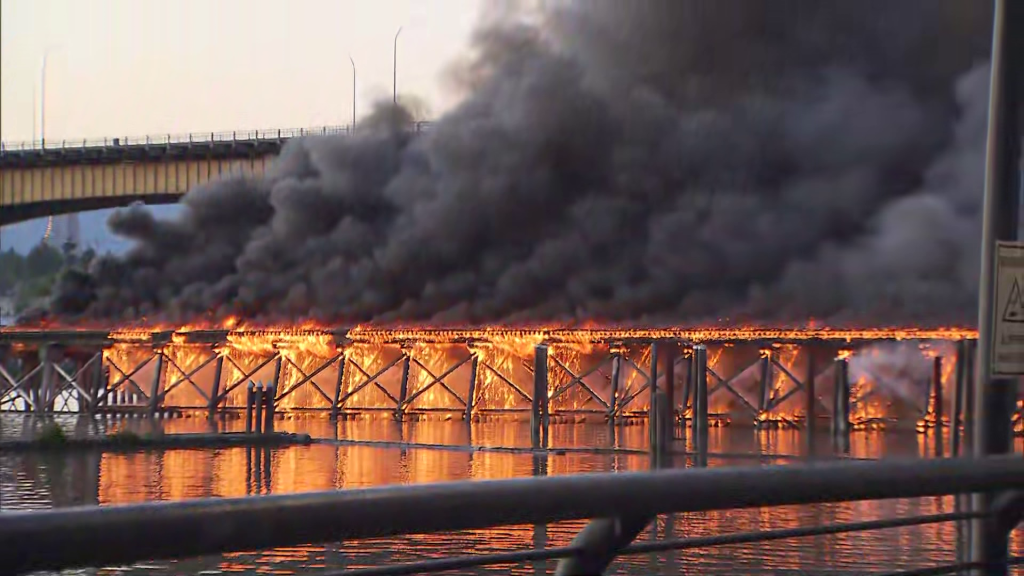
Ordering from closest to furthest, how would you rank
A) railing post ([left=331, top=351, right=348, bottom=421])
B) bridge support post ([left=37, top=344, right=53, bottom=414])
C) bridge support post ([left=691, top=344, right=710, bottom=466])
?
bridge support post ([left=691, top=344, right=710, bottom=466])
railing post ([left=331, top=351, right=348, bottom=421])
bridge support post ([left=37, top=344, right=53, bottom=414])

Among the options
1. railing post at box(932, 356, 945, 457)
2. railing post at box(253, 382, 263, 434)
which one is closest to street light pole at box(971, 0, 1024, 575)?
railing post at box(932, 356, 945, 457)

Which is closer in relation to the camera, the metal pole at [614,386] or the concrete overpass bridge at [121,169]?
the metal pole at [614,386]

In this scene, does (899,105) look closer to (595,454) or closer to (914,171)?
(914,171)

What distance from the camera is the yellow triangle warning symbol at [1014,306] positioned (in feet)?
24.6

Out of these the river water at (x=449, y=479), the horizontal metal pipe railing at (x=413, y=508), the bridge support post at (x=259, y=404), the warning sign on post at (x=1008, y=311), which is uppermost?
the warning sign on post at (x=1008, y=311)

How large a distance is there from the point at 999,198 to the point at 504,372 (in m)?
31.3

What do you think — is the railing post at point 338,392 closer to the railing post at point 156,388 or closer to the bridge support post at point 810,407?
the railing post at point 156,388

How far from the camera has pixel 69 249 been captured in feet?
223

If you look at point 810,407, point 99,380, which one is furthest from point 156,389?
point 810,407

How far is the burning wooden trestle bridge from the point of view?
33.1 metres

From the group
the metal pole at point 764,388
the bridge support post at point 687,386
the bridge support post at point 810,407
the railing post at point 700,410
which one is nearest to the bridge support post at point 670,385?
the bridge support post at point 687,386

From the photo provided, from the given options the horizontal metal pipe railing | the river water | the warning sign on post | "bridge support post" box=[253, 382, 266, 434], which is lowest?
the river water

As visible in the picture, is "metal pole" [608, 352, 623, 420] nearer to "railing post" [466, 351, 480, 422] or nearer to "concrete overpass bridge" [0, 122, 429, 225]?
"railing post" [466, 351, 480, 422]

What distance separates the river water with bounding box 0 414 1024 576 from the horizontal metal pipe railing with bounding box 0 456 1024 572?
157 inches
